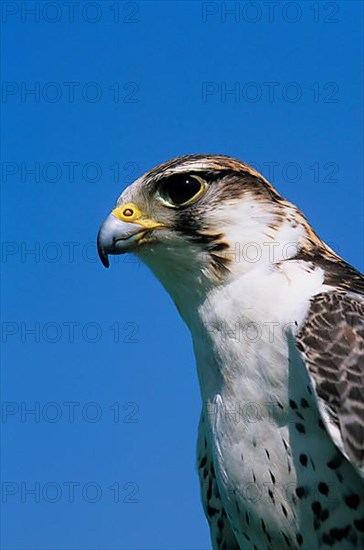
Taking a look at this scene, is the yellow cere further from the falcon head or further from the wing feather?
the wing feather

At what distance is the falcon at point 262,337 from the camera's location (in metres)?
5.45

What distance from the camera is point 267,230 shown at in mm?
6004

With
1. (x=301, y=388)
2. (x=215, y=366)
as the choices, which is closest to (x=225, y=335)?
(x=215, y=366)

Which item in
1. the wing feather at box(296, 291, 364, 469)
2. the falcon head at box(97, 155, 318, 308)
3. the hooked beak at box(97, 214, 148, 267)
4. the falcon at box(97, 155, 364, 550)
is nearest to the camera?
the wing feather at box(296, 291, 364, 469)

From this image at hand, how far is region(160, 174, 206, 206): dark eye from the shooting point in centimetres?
621

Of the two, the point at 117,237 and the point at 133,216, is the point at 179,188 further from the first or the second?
the point at 117,237

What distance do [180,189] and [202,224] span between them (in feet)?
1.03

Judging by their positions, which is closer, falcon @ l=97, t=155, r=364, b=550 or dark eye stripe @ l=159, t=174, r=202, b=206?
falcon @ l=97, t=155, r=364, b=550

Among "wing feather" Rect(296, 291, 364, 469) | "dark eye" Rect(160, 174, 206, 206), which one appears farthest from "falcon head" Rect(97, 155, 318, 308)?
"wing feather" Rect(296, 291, 364, 469)

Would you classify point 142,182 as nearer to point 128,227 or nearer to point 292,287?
point 128,227

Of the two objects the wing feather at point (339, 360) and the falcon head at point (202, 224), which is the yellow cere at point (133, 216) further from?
the wing feather at point (339, 360)

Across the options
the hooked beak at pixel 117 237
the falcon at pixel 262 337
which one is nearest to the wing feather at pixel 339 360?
the falcon at pixel 262 337

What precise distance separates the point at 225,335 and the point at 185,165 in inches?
43.9

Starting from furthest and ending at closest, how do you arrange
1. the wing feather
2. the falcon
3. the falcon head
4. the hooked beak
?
the hooked beak
the falcon head
the falcon
the wing feather
